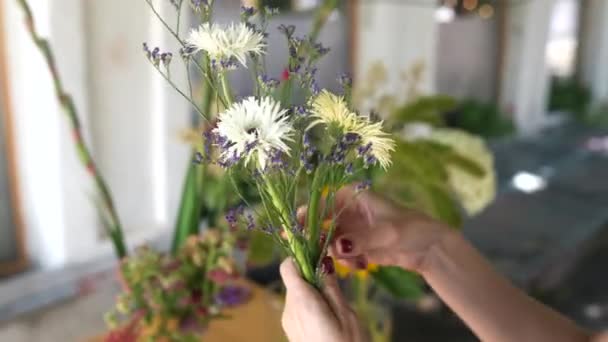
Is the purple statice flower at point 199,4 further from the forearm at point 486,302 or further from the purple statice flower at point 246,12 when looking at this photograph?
the forearm at point 486,302

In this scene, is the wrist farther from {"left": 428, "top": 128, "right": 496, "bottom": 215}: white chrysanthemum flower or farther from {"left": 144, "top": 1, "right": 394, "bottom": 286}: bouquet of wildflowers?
{"left": 428, "top": 128, "right": 496, "bottom": 215}: white chrysanthemum flower

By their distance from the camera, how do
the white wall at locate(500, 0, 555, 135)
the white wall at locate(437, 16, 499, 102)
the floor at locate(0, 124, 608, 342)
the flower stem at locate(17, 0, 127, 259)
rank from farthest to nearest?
the white wall at locate(500, 0, 555, 135), the white wall at locate(437, 16, 499, 102), the floor at locate(0, 124, 608, 342), the flower stem at locate(17, 0, 127, 259)

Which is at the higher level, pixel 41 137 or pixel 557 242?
pixel 41 137

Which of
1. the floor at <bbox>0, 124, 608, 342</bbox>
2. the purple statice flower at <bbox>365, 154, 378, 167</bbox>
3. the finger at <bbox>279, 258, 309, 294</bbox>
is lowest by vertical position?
the floor at <bbox>0, 124, 608, 342</bbox>

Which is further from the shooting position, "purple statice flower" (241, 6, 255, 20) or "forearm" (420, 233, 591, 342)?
"forearm" (420, 233, 591, 342)

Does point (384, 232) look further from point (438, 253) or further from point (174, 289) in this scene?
point (174, 289)

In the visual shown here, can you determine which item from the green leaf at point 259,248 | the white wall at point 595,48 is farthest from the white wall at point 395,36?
the white wall at point 595,48

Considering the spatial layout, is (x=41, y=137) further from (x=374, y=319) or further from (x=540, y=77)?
(x=540, y=77)

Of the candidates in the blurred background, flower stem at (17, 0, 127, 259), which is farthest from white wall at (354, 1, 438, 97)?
flower stem at (17, 0, 127, 259)

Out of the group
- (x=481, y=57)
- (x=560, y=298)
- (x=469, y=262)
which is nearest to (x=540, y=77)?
(x=481, y=57)
